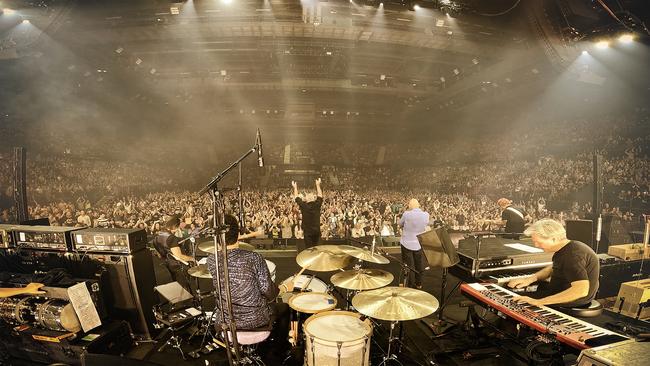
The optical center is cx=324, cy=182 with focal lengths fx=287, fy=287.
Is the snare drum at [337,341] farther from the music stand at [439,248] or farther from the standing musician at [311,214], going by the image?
the standing musician at [311,214]

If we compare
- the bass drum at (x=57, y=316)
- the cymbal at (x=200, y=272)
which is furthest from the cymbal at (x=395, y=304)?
the bass drum at (x=57, y=316)

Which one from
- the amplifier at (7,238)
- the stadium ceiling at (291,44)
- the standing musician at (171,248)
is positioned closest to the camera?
the amplifier at (7,238)

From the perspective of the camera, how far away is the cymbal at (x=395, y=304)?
223cm

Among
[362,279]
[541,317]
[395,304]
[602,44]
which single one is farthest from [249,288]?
[602,44]

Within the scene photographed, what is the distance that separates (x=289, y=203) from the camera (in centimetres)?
991

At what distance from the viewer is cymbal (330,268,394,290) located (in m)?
2.71

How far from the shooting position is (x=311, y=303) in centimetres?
277

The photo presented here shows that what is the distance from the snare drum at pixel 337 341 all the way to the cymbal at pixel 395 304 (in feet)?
0.50

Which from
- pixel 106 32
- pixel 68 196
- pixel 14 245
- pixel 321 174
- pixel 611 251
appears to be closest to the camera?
pixel 14 245

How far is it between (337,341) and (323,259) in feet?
3.25

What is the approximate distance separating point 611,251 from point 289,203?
803 centimetres

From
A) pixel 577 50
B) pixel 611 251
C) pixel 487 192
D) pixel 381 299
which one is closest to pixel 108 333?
pixel 381 299

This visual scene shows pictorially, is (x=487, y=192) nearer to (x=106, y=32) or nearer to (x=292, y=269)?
(x=292, y=269)

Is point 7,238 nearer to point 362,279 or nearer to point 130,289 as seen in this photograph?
point 130,289
